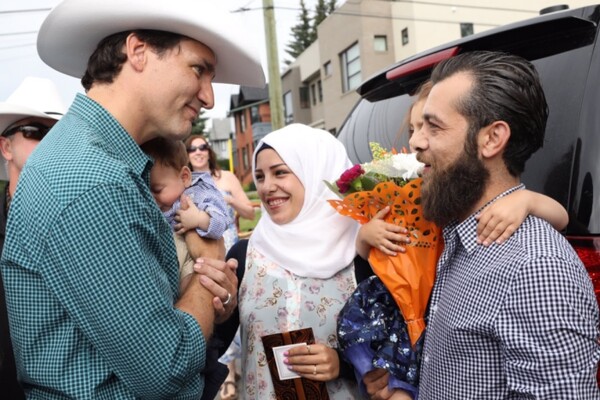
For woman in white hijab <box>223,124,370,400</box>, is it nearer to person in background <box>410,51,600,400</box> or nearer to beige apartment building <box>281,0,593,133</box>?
person in background <box>410,51,600,400</box>

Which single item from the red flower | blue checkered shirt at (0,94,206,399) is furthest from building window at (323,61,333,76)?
blue checkered shirt at (0,94,206,399)

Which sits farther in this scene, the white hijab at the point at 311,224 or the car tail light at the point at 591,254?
the white hijab at the point at 311,224

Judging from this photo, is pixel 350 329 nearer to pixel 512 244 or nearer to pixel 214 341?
pixel 214 341

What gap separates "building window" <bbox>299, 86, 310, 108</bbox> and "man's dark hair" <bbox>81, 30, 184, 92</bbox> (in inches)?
1345

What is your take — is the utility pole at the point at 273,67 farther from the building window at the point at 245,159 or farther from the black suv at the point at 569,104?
the building window at the point at 245,159

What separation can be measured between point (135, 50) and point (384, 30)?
24491 mm

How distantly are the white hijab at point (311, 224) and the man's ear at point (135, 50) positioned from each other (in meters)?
1.10

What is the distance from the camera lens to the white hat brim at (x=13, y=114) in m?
2.92

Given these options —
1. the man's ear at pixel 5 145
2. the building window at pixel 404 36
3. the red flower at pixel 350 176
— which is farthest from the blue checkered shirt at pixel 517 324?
the building window at pixel 404 36

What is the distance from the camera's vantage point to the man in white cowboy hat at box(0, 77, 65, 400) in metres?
2.94

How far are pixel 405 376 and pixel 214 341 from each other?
2.49ft

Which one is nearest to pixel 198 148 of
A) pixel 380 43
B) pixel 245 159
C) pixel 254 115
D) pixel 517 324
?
pixel 517 324

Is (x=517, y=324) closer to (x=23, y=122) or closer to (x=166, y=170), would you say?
(x=166, y=170)

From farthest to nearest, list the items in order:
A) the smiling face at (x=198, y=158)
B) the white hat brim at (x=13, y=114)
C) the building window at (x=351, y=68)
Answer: the building window at (x=351, y=68) < the smiling face at (x=198, y=158) < the white hat brim at (x=13, y=114)
